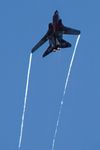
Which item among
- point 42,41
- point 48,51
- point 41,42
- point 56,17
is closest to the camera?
point 48,51

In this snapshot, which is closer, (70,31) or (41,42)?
(70,31)

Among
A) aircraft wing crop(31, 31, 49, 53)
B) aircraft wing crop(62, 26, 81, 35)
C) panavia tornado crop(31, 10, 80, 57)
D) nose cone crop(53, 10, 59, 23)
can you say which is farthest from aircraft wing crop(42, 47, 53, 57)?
nose cone crop(53, 10, 59, 23)

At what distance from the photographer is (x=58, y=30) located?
167 ft

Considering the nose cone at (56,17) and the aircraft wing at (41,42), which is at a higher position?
the nose cone at (56,17)

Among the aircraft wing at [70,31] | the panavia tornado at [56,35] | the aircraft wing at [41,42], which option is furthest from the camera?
the aircraft wing at [41,42]

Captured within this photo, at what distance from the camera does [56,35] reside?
166ft

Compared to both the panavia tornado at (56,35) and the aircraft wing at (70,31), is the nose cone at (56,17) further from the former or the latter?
the aircraft wing at (70,31)

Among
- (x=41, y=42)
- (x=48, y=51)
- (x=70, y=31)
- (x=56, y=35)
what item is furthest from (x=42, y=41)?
(x=70, y=31)

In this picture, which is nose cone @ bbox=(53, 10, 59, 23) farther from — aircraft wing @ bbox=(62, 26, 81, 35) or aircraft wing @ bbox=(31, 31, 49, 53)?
aircraft wing @ bbox=(31, 31, 49, 53)

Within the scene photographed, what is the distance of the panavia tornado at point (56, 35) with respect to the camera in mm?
49188

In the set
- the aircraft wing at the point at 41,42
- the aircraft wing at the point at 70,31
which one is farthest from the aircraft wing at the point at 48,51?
the aircraft wing at the point at 70,31

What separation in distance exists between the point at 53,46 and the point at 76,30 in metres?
3.41

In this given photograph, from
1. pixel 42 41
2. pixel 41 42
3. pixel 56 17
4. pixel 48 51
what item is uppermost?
pixel 56 17

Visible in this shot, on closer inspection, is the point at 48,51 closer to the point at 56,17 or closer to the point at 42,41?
the point at 42,41
